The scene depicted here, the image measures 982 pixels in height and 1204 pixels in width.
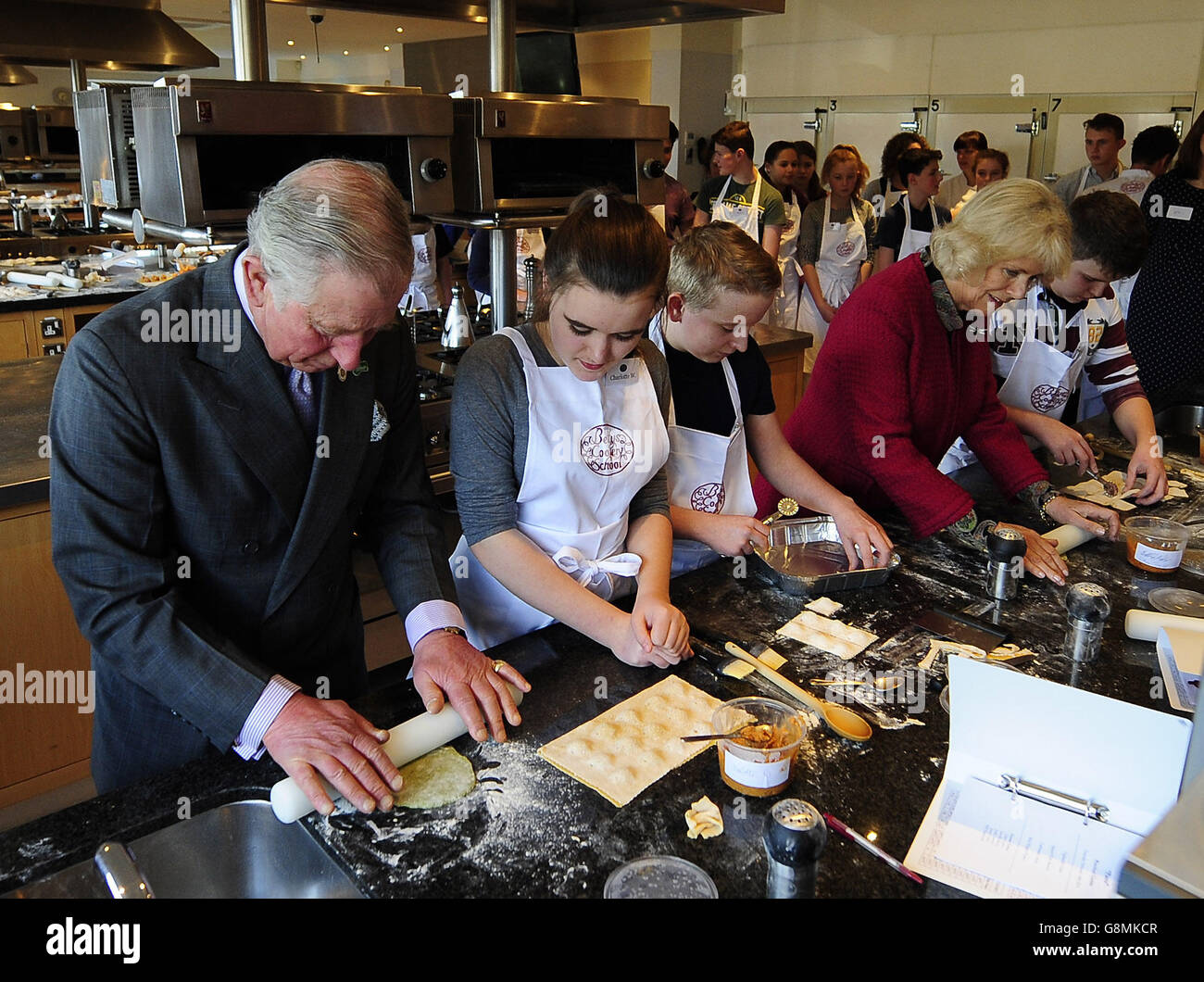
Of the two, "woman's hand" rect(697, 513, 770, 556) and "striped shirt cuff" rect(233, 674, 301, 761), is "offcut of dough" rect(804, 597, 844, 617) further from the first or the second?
"striped shirt cuff" rect(233, 674, 301, 761)

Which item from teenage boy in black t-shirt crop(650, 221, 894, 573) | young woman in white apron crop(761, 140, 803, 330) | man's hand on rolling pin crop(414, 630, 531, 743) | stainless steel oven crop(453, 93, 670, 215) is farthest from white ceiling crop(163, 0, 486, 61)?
man's hand on rolling pin crop(414, 630, 531, 743)

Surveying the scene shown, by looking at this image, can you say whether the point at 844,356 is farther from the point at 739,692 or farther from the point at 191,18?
the point at 191,18

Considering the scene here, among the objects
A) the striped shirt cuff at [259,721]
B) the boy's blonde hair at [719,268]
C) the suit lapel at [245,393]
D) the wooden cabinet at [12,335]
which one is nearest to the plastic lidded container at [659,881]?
the striped shirt cuff at [259,721]

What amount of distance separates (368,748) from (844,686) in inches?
28.7

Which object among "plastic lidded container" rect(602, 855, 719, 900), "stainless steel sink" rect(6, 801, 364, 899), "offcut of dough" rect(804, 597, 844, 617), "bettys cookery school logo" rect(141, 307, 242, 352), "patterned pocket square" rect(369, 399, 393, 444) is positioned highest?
"bettys cookery school logo" rect(141, 307, 242, 352)

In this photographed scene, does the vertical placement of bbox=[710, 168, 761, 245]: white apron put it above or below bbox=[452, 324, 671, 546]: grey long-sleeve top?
above

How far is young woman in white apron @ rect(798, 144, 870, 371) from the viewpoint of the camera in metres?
5.75

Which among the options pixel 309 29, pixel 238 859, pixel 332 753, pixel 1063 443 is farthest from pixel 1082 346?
pixel 309 29

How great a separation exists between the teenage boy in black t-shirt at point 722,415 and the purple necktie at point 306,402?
2.52ft

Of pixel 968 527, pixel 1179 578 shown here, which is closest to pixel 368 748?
pixel 968 527

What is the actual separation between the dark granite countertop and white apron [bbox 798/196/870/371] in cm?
457

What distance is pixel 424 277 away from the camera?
3.88 m

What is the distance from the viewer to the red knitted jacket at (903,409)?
2082mm
